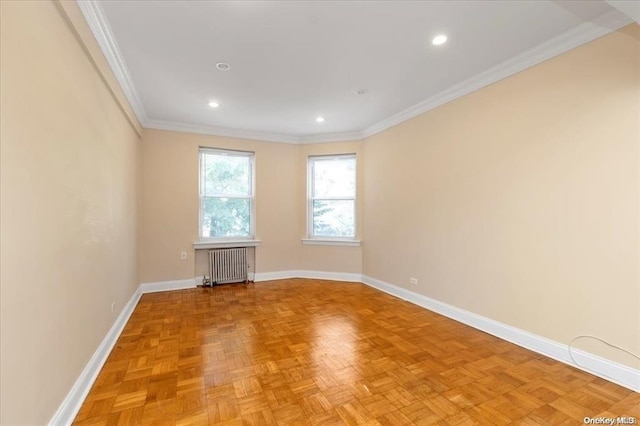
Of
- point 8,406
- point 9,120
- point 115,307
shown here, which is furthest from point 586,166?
point 115,307

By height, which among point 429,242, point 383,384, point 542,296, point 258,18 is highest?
point 258,18

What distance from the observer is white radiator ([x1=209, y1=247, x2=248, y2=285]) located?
470 cm

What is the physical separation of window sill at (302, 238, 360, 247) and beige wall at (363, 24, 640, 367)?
1.39m

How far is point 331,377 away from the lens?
213cm

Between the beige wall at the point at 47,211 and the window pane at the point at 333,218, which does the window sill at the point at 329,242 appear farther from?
the beige wall at the point at 47,211

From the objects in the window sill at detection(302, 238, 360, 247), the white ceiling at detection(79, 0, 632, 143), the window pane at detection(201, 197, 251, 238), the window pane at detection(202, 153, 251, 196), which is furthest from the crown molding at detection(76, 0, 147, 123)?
the window sill at detection(302, 238, 360, 247)

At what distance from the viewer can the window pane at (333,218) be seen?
17.1 feet

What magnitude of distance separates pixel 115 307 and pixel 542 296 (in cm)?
396

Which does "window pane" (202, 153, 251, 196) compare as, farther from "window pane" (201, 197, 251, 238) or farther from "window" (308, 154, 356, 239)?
"window" (308, 154, 356, 239)

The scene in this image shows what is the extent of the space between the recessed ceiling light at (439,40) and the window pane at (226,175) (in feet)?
11.6

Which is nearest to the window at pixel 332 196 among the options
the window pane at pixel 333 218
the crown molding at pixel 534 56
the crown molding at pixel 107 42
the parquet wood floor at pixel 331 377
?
the window pane at pixel 333 218

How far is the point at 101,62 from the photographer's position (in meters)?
2.29

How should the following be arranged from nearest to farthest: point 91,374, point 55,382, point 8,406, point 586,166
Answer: point 8,406, point 55,382, point 91,374, point 586,166

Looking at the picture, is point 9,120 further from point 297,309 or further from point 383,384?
point 297,309
